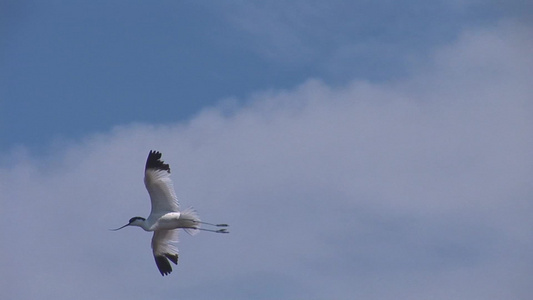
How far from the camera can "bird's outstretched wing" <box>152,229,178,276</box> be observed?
32125 mm

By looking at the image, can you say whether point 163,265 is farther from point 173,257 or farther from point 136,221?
point 136,221

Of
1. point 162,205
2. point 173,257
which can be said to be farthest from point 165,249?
point 162,205

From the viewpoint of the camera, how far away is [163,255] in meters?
32.2

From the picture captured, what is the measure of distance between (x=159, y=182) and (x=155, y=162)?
0.57 meters

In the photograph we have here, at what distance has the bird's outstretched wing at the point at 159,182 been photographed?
30.9 metres

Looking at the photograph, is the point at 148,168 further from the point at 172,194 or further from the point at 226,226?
the point at 226,226

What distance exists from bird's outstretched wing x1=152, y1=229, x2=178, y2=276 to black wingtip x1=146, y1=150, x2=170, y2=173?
7.07ft

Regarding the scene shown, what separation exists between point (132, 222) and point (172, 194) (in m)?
1.72

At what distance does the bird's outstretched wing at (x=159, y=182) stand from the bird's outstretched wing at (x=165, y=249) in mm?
1345

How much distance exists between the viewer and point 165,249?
3222 centimetres

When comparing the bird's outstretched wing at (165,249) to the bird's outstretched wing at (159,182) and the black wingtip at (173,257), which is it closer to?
the black wingtip at (173,257)

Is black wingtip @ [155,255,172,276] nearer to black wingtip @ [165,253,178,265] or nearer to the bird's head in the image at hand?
black wingtip @ [165,253,178,265]

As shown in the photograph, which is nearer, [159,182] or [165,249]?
[159,182]

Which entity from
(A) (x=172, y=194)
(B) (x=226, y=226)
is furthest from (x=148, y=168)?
(B) (x=226, y=226)
